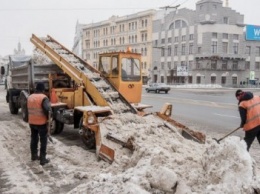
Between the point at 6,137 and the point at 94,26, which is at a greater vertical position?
the point at 94,26

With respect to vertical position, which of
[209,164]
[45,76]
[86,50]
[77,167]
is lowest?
[77,167]

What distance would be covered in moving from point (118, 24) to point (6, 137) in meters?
78.2

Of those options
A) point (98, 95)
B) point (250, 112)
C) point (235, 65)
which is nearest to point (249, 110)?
point (250, 112)

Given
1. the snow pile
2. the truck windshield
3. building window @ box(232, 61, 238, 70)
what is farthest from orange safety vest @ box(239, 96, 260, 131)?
building window @ box(232, 61, 238, 70)

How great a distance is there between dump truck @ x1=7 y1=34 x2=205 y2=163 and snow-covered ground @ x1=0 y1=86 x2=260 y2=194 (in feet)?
1.00

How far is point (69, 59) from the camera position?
473 inches

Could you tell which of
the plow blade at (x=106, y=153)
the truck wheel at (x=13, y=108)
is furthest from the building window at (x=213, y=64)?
the plow blade at (x=106, y=153)

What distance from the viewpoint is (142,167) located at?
5680 millimetres

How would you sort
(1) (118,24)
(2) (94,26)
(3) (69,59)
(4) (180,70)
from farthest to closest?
(2) (94,26), (1) (118,24), (4) (180,70), (3) (69,59)

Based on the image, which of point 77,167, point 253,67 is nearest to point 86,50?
point 253,67

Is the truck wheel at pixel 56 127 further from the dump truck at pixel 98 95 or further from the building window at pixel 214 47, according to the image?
the building window at pixel 214 47

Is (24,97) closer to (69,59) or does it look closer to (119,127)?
(69,59)

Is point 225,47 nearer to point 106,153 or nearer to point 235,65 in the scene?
point 235,65

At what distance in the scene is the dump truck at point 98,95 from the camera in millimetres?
8328
